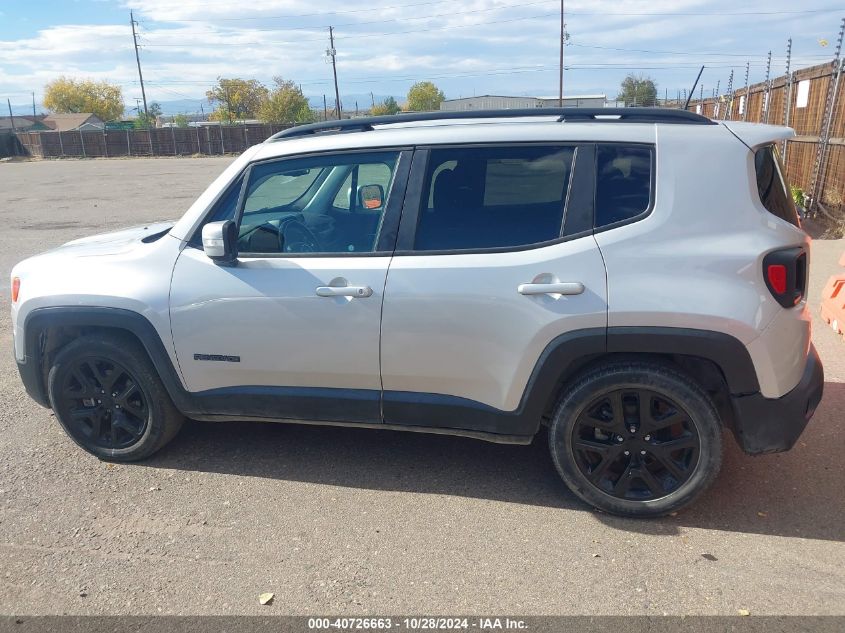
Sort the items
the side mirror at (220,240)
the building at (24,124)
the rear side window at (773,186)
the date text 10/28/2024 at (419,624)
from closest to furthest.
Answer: the date text 10/28/2024 at (419,624), the rear side window at (773,186), the side mirror at (220,240), the building at (24,124)

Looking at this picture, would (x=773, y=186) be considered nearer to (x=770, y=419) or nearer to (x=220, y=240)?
(x=770, y=419)

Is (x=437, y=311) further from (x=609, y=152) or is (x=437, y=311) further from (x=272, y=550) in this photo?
(x=272, y=550)

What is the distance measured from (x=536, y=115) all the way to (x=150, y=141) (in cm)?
5436

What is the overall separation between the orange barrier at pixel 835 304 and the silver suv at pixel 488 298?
302 cm

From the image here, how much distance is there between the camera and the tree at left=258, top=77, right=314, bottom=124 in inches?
3396

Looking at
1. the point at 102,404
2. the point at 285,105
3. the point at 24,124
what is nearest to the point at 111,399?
the point at 102,404

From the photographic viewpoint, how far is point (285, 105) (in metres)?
86.3

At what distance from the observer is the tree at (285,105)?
283 feet

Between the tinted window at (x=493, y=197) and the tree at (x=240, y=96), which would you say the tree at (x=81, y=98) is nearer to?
the tree at (x=240, y=96)

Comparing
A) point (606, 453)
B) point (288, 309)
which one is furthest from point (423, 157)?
point (606, 453)

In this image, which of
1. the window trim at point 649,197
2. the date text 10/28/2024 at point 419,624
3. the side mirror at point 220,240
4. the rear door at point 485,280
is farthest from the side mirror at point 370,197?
the date text 10/28/2024 at point 419,624

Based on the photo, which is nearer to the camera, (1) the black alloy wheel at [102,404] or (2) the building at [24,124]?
(1) the black alloy wheel at [102,404]

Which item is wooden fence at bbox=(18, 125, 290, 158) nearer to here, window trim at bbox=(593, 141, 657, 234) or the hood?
the hood

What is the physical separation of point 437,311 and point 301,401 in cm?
93
